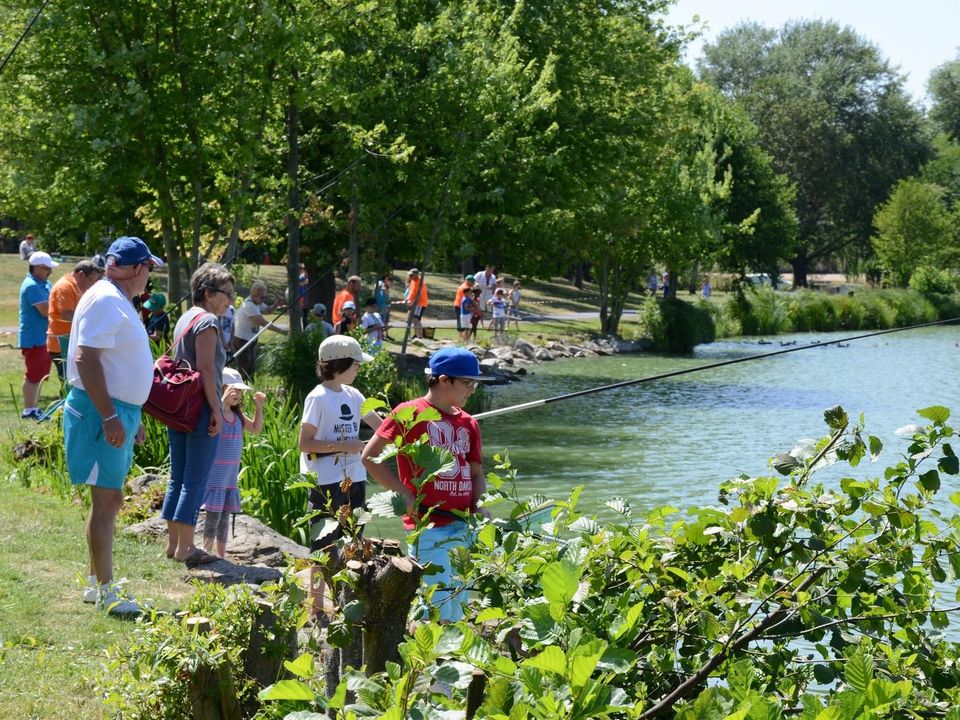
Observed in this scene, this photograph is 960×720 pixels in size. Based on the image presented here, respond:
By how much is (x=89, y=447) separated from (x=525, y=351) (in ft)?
76.7

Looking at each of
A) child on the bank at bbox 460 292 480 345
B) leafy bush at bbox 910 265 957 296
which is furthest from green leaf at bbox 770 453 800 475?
leafy bush at bbox 910 265 957 296

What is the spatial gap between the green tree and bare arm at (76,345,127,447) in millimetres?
54864

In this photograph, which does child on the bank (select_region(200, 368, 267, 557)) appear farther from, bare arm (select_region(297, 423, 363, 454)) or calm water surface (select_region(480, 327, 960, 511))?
calm water surface (select_region(480, 327, 960, 511))

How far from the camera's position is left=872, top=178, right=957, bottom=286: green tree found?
56812mm

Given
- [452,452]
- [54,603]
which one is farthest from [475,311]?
[452,452]

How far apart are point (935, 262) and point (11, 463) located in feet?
178

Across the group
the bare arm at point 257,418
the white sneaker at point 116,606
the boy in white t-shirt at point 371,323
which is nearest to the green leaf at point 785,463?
the white sneaker at point 116,606

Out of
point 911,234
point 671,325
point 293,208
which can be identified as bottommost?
point 671,325

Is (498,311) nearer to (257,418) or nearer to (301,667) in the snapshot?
(257,418)

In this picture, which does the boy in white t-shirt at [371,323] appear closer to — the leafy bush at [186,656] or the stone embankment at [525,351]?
the stone embankment at [525,351]

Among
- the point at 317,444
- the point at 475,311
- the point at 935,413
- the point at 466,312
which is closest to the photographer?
the point at 935,413

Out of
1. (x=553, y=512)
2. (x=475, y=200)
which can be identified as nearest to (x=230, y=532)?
(x=553, y=512)

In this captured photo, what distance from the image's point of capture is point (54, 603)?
5.65 metres

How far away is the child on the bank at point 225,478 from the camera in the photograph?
23.6ft
